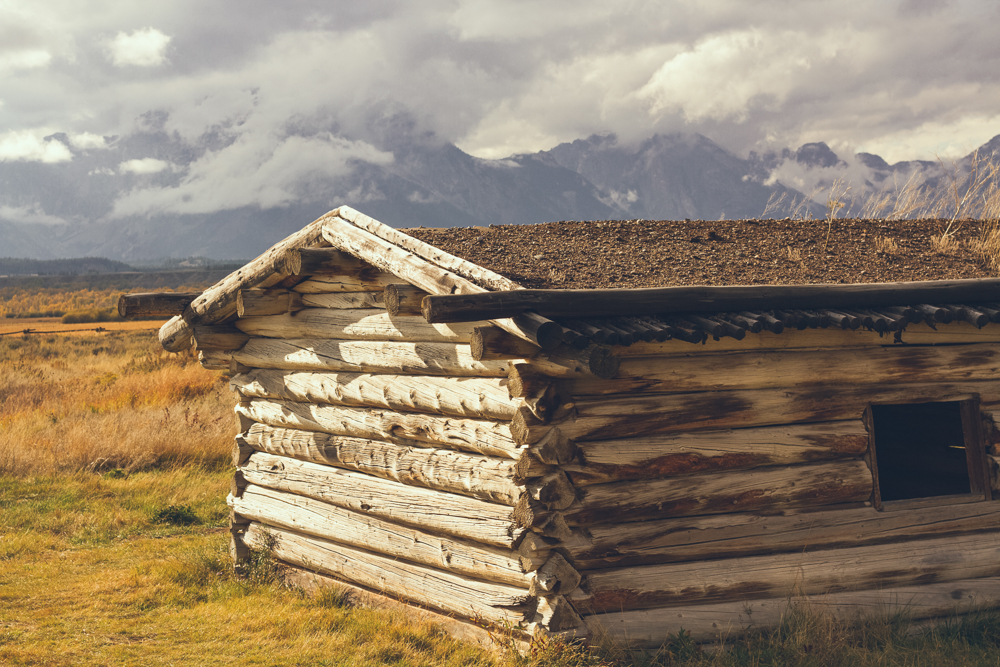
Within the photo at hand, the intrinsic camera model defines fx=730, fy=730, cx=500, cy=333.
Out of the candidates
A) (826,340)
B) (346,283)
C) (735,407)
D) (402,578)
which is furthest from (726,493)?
(346,283)

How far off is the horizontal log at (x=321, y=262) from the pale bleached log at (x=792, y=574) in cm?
316

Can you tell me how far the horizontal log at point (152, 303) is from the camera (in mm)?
7094

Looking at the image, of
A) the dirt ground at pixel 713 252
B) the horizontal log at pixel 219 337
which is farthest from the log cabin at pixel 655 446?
the horizontal log at pixel 219 337

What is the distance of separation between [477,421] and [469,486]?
1.50 feet

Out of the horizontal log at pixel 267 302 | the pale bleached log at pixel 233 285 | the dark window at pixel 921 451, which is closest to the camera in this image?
the pale bleached log at pixel 233 285

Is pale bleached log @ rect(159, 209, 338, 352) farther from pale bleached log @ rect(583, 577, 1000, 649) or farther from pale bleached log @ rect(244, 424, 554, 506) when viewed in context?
pale bleached log @ rect(583, 577, 1000, 649)

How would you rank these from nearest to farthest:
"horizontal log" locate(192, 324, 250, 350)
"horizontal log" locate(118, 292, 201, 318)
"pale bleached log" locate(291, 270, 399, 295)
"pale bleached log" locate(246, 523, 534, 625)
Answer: "pale bleached log" locate(246, 523, 534, 625)
"pale bleached log" locate(291, 270, 399, 295)
"horizontal log" locate(118, 292, 201, 318)
"horizontal log" locate(192, 324, 250, 350)

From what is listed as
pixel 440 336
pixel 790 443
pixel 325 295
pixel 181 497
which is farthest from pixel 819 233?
pixel 181 497

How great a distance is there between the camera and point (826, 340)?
520cm

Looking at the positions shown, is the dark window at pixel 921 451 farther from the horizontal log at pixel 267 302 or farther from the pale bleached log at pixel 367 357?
the horizontal log at pixel 267 302

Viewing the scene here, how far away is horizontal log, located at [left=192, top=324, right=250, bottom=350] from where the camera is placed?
24.5ft

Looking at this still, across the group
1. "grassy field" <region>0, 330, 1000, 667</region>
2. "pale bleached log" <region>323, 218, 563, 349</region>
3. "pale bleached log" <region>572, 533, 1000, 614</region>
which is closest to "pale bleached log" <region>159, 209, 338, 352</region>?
"pale bleached log" <region>323, 218, 563, 349</region>

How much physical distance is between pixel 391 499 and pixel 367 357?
1214 millimetres

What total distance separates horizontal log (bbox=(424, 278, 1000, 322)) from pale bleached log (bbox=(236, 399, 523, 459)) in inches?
40.8
